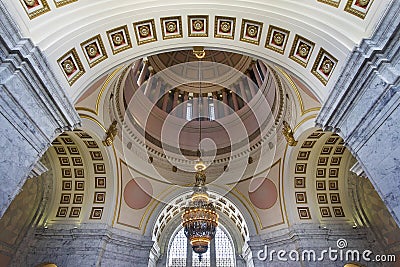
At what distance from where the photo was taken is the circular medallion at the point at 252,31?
568 cm

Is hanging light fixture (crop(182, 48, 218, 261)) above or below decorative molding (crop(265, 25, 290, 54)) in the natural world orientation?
below

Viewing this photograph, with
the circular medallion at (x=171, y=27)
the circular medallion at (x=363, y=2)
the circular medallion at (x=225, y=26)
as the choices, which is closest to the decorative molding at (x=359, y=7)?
the circular medallion at (x=363, y=2)

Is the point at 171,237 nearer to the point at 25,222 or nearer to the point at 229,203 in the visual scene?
the point at 229,203

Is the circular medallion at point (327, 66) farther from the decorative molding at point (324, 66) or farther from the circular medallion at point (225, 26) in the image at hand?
the circular medallion at point (225, 26)

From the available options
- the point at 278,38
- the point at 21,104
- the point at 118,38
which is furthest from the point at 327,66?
the point at 21,104

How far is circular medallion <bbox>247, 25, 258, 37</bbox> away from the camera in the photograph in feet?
18.6

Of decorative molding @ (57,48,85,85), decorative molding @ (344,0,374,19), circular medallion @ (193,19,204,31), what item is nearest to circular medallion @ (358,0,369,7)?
decorative molding @ (344,0,374,19)

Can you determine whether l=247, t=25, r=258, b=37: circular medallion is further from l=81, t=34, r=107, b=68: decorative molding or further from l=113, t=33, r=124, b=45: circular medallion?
l=81, t=34, r=107, b=68: decorative molding

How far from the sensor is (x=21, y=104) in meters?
4.34

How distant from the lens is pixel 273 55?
599 cm

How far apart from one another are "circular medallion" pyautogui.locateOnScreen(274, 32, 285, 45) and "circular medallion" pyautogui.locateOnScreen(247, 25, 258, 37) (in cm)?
37

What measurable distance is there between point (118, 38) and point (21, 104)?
2155 millimetres

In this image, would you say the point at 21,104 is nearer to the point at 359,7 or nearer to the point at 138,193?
the point at 359,7

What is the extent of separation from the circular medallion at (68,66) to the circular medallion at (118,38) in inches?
34.7
